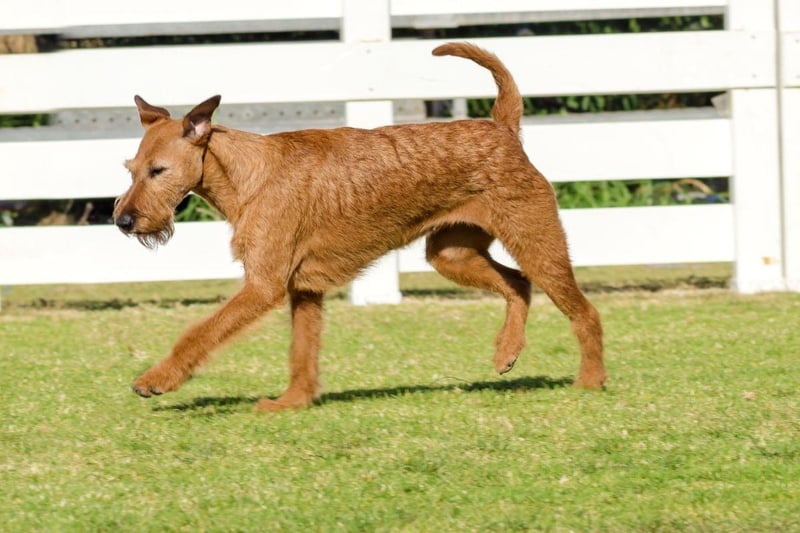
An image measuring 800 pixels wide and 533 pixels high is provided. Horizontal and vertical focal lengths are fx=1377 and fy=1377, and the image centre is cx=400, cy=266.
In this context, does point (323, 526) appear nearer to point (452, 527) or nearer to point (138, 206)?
point (452, 527)

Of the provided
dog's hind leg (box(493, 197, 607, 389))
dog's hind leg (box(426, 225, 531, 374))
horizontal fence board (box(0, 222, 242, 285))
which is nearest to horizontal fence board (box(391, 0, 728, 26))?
horizontal fence board (box(0, 222, 242, 285))

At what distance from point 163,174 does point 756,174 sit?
15.2 ft

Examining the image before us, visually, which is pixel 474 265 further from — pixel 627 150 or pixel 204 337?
pixel 627 150

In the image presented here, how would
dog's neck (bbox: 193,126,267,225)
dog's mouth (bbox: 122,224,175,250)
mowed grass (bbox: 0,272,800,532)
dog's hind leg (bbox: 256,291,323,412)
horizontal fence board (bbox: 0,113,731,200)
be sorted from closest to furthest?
mowed grass (bbox: 0,272,800,532) < dog's mouth (bbox: 122,224,175,250) < dog's neck (bbox: 193,126,267,225) < dog's hind leg (bbox: 256,291,323,412) < horizontal fence board (bbox: 0,113,731,200)

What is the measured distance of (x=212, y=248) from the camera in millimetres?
8883

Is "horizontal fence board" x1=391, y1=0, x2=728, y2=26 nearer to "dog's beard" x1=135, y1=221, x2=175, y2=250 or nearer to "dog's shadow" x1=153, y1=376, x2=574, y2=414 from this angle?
"dog's shadow" x1=153, y1=376, x2=574, y2=414

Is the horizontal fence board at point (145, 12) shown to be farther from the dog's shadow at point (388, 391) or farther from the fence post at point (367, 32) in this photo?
the dog's shadow at point (388, 391)

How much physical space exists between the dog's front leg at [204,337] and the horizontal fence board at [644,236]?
3335 mm

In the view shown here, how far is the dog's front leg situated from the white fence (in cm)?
303

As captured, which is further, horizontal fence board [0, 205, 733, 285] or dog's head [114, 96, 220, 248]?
horizontal fence board [0, 205, 733, 285]

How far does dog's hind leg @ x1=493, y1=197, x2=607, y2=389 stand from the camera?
19.4 feet

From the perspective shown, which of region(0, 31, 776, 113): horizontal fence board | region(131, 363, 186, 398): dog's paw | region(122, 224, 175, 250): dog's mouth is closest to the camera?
region(131, 363, 186, 398): dog's paw

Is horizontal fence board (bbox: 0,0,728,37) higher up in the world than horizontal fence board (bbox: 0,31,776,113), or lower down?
higher up

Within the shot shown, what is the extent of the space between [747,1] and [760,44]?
296 mm
